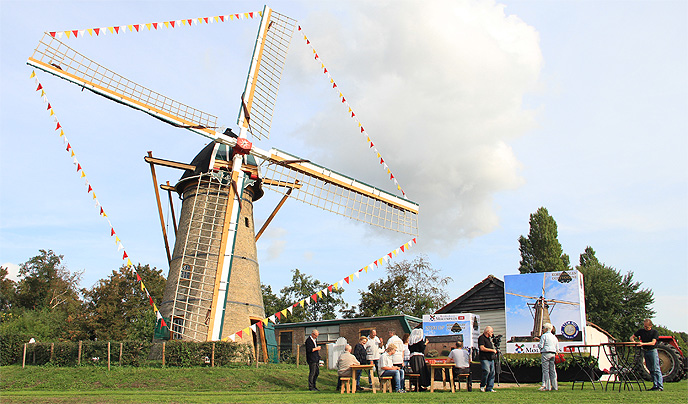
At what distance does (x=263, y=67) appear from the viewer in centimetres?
2131

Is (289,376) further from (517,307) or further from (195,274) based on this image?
(517,307)

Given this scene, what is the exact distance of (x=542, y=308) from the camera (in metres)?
18.0

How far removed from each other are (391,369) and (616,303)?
34108mm

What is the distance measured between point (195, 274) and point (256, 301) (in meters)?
2.84

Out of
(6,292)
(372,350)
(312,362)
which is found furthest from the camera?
(6,292)

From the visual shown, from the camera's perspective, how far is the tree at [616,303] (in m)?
39.4

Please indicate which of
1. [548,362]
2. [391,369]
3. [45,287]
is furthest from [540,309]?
[45,287]

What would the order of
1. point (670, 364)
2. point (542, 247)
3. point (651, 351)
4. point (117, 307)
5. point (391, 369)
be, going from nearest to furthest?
point (651, 351) < point (391, 369) < point (670, 364) < point (117, 307) < point (542, 247)

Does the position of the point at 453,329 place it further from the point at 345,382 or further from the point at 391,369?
the point at 345,382

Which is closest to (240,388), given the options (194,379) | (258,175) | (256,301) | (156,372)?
(194,379)

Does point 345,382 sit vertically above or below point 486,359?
below

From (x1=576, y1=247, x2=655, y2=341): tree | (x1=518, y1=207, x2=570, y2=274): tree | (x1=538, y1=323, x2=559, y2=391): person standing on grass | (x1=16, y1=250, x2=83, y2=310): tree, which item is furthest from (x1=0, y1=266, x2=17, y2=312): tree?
(x1=538, y1=323, x2=559, y2=391): person standing on grass

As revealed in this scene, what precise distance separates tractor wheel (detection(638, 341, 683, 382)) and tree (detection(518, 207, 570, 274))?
32.5 metres

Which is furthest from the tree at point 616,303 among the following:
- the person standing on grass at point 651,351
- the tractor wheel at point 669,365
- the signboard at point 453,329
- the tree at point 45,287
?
the tree at point 45,287
